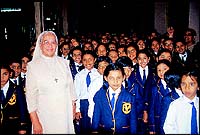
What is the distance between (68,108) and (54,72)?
0.51 m

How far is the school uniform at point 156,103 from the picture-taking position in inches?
186

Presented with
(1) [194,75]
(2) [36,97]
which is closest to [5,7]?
(2) [36,97]

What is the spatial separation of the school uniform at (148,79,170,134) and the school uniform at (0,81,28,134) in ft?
6.44

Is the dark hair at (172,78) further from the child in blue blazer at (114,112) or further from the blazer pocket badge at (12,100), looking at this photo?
the blazer pocket badge at (12,100)

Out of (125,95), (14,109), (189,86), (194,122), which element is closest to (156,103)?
(125,95)

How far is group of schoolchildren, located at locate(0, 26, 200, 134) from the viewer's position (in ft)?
11.8

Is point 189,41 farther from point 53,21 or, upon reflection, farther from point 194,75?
point 53,21

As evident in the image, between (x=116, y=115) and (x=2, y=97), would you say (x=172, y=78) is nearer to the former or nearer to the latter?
(x=116, y=115)

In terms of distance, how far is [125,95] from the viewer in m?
3.95

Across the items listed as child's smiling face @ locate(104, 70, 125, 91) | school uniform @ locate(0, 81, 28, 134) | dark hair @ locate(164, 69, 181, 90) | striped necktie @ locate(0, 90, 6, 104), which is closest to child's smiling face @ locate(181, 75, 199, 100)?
dark hair @ locate(164, 69, 181, 90)

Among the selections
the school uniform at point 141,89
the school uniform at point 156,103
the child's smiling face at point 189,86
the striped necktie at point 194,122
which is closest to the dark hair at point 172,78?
the school uniform at point 156,103

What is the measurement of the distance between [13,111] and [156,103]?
217 cm

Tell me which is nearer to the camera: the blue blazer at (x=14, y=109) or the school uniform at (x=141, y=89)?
the blue blazer at (x=14, y=109)

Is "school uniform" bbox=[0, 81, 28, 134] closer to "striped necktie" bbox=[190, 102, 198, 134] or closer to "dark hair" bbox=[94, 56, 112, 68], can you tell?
"dark hair" bbox=[94, 56, 112, 68]
